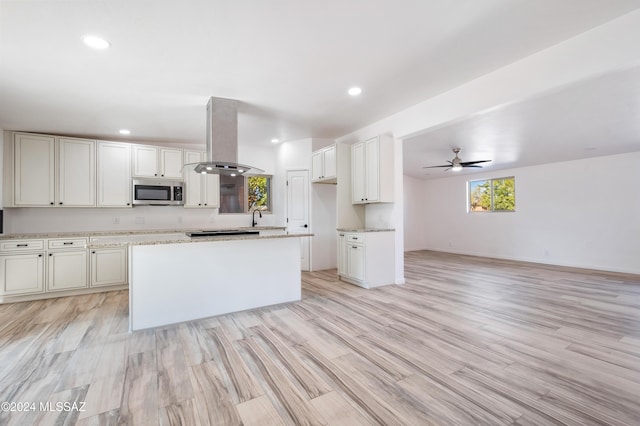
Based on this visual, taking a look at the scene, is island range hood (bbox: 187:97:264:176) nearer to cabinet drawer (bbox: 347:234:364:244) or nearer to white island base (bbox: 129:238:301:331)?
white island base (bbox: 129:238:301:331)

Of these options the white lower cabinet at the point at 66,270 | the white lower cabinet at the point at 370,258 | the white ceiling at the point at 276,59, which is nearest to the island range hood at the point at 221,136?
the white ceiling at the point at 276,59

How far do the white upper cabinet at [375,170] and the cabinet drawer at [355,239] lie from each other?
0.64 metres

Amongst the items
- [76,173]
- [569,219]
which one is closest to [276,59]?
[76,173]

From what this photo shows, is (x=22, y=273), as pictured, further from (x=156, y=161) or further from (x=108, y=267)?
(x=156, y=161)

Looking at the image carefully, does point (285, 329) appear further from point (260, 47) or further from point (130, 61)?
point (130, 61)

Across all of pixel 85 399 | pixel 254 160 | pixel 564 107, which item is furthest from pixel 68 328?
pixel 564 107

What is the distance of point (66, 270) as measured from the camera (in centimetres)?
420

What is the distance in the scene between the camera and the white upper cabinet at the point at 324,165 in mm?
5164

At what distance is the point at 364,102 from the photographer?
3889mm

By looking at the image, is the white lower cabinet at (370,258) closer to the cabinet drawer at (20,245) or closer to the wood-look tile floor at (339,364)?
the wood-look tile floor at (339,364)

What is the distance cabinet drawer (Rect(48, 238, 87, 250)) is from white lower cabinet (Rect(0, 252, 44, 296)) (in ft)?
0.56

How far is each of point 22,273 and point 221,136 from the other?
3522 mm

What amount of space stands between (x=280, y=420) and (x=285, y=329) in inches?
50.2

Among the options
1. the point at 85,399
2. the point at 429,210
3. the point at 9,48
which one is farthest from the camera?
the point at 429,210
